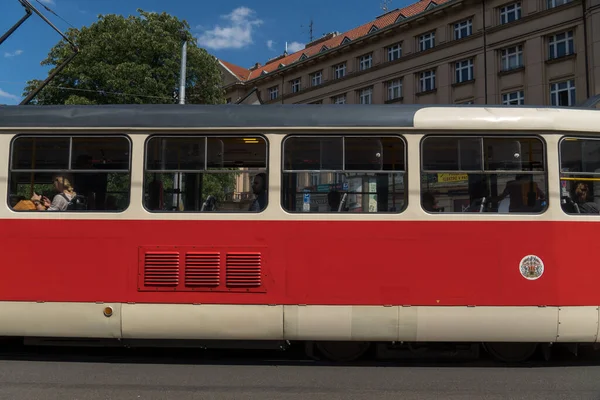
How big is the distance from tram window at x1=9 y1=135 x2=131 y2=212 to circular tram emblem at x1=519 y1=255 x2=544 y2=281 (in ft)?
14.3

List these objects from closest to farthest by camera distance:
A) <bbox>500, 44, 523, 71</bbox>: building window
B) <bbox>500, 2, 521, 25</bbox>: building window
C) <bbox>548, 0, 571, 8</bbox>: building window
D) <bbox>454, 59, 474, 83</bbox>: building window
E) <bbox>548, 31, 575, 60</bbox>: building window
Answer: <bbox>548, 31, 575, 60</bbox>: building window → <bbox>548, 0, 571, 8</bbox>: building window → <bbox>500, 44, 523, 71</bbox>: building window → <bbox>500, 2, 521, 25</bbox>: building window → <bbox>454, 59, 474, 83</bbox>: building window

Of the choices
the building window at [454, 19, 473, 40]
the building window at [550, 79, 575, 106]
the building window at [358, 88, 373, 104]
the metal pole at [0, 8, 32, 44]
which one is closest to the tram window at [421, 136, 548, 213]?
the metal pole at [0, 8, 32, 44]

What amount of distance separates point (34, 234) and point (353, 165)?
3.62 meters

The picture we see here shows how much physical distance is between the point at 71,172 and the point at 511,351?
5.31 m

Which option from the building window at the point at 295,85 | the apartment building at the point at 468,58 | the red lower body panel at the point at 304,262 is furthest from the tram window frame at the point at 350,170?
the building window at the point at 295,85

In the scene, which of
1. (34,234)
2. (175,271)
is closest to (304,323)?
(175,271)

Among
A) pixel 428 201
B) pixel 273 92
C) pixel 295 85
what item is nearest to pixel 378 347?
pixel 428 201

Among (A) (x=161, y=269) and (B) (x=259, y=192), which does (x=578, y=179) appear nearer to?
(B) (x=259, y=192)

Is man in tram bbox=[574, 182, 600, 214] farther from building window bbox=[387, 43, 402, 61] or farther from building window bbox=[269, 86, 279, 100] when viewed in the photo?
building window bbox=[269, 86, 279, 100]

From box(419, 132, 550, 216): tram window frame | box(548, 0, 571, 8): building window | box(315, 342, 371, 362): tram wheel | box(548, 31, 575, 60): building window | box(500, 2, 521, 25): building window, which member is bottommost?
box(315, 342, 371, 362): tram wheel

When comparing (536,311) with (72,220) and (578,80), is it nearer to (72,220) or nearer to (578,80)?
(72,220)

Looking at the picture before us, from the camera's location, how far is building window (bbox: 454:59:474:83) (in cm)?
3037

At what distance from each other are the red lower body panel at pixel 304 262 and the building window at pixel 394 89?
31.0 meters

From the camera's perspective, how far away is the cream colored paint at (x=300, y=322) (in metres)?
4.99
